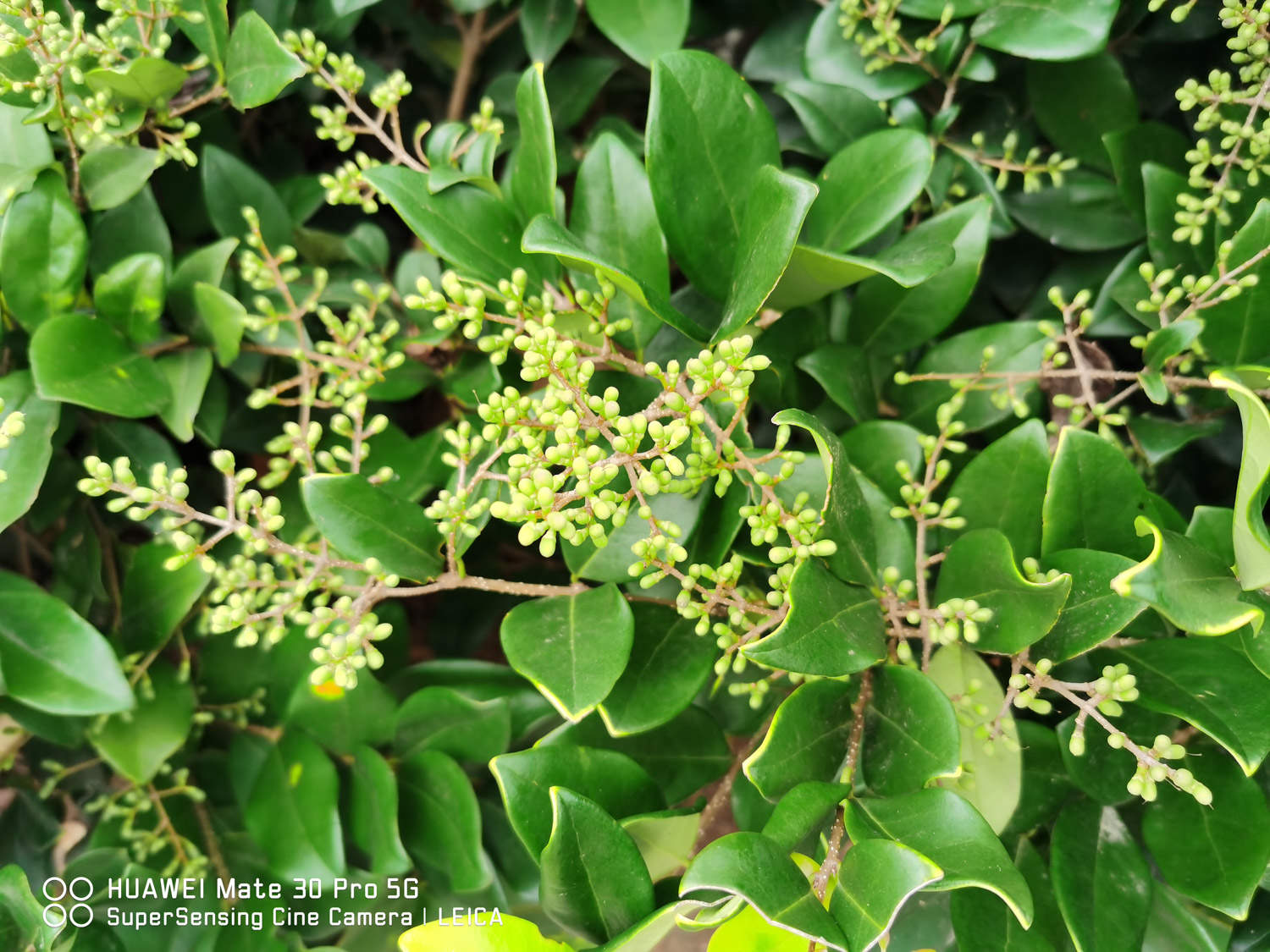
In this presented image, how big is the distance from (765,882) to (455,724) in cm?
46

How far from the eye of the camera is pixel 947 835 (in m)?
0.75

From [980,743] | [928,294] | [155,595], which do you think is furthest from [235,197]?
[980,743]

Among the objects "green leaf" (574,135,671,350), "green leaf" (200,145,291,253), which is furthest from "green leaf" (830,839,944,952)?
"green leaf" (200,145,291,253)

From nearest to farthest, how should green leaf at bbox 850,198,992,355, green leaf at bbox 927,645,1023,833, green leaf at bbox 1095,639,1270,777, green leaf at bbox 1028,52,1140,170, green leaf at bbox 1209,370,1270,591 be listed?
green leaf at bbox 1209,370,1270,591 < green leaf at bbox 1095,639,1270,777 < green leaf at bbox 927,645,1023,833 < green leaf at bbox 850,198,992,355 < green leaf at bbox 1028,52,1140,170

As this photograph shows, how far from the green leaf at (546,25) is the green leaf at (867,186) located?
1.32ft

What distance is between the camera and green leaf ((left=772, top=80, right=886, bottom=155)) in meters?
1.07

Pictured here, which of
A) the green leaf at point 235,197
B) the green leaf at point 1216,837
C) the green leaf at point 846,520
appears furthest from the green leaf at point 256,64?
the green leaf at point 1216,837

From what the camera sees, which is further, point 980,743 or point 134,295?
point 134,295

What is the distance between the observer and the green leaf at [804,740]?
79 cm

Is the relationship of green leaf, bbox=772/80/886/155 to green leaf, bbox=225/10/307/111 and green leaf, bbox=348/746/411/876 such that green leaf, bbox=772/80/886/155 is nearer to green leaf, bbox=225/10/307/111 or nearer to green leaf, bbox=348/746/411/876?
green leaf, bbox=225/10/307/111

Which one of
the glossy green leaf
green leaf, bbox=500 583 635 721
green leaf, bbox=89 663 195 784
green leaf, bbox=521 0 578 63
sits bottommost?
green leaf, bbox=89 663 195 784

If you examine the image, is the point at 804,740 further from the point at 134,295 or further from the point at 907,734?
the point at 134,295

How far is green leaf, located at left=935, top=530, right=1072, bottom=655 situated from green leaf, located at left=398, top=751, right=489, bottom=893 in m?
0.56

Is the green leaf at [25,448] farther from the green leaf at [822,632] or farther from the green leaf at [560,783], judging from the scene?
the green leaf at [822,632]
